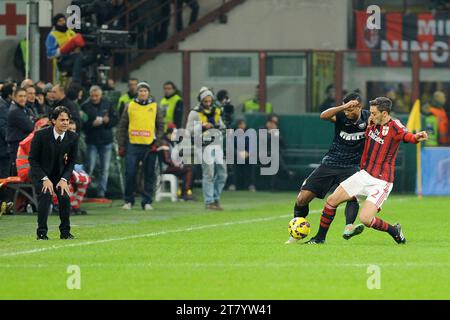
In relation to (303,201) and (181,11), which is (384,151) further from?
(181,11)

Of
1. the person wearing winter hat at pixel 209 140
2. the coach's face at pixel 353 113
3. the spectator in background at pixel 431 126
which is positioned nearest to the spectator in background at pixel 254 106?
the spectator in background at pixel 431 126

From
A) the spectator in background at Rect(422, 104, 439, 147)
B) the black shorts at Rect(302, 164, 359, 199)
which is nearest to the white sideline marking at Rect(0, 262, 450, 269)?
the black shorts at Rect(302, 164, 359, 199)

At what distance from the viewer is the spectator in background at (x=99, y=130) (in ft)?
86.2

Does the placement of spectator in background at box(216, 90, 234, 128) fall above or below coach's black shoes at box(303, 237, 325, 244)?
above

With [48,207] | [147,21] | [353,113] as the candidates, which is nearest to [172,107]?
[147,21]

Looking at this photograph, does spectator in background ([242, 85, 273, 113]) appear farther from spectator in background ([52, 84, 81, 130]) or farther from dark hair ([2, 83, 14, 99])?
dark hair ([2, 83, 14, 99])

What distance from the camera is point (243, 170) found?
32.0 metres

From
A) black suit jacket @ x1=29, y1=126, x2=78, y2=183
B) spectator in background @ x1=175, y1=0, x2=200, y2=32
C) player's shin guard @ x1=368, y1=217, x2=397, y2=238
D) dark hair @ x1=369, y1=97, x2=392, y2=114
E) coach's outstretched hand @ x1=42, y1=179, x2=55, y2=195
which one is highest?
spectator in background @ x1=175, y1=0, x2=200, y2=32

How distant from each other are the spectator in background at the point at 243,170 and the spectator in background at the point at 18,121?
27.9 feet

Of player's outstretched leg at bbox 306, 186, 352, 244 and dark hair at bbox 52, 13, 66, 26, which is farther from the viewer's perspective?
dark hair at bbox 52, 13, 66, 26

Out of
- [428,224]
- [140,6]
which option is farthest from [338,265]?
[140,6]

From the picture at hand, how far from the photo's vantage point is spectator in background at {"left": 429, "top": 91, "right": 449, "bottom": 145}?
32.3m
